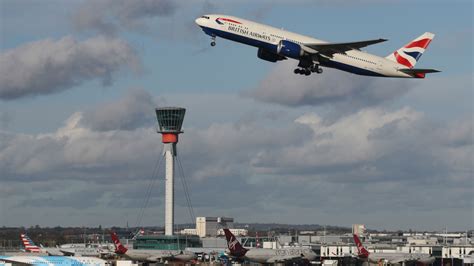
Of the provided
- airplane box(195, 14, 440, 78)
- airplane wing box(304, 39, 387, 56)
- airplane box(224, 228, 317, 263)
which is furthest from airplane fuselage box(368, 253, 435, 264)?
airplane wing box(304, 39, 387, 56)

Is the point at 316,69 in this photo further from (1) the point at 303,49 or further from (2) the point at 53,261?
(2) the point at 53,261

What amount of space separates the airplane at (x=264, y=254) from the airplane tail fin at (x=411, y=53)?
60622 millimetres

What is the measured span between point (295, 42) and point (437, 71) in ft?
60.8

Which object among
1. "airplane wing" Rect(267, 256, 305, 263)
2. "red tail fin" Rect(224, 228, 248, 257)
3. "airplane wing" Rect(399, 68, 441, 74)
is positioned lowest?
"airplane wing" Rect(267, 256, 305, 263)

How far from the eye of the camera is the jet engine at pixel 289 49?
388 feet

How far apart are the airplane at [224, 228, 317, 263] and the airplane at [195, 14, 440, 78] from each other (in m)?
67.4

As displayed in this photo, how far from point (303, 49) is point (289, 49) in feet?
8.19

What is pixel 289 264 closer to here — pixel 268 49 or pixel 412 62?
pixel 412 62

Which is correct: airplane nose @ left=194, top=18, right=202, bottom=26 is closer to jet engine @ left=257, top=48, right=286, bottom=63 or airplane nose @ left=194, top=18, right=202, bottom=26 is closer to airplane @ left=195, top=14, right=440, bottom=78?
airplane @ left=195, top=14, right=440, bottom=78

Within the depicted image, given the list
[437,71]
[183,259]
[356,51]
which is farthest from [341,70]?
[183,259]

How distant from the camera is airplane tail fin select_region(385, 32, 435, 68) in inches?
5241

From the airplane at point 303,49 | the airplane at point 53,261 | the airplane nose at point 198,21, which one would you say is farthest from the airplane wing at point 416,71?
the airplane at point 53,261

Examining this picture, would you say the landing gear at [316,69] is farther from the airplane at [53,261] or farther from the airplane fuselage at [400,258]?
the airplane fuselage at [400,258]

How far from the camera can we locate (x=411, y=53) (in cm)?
13512
